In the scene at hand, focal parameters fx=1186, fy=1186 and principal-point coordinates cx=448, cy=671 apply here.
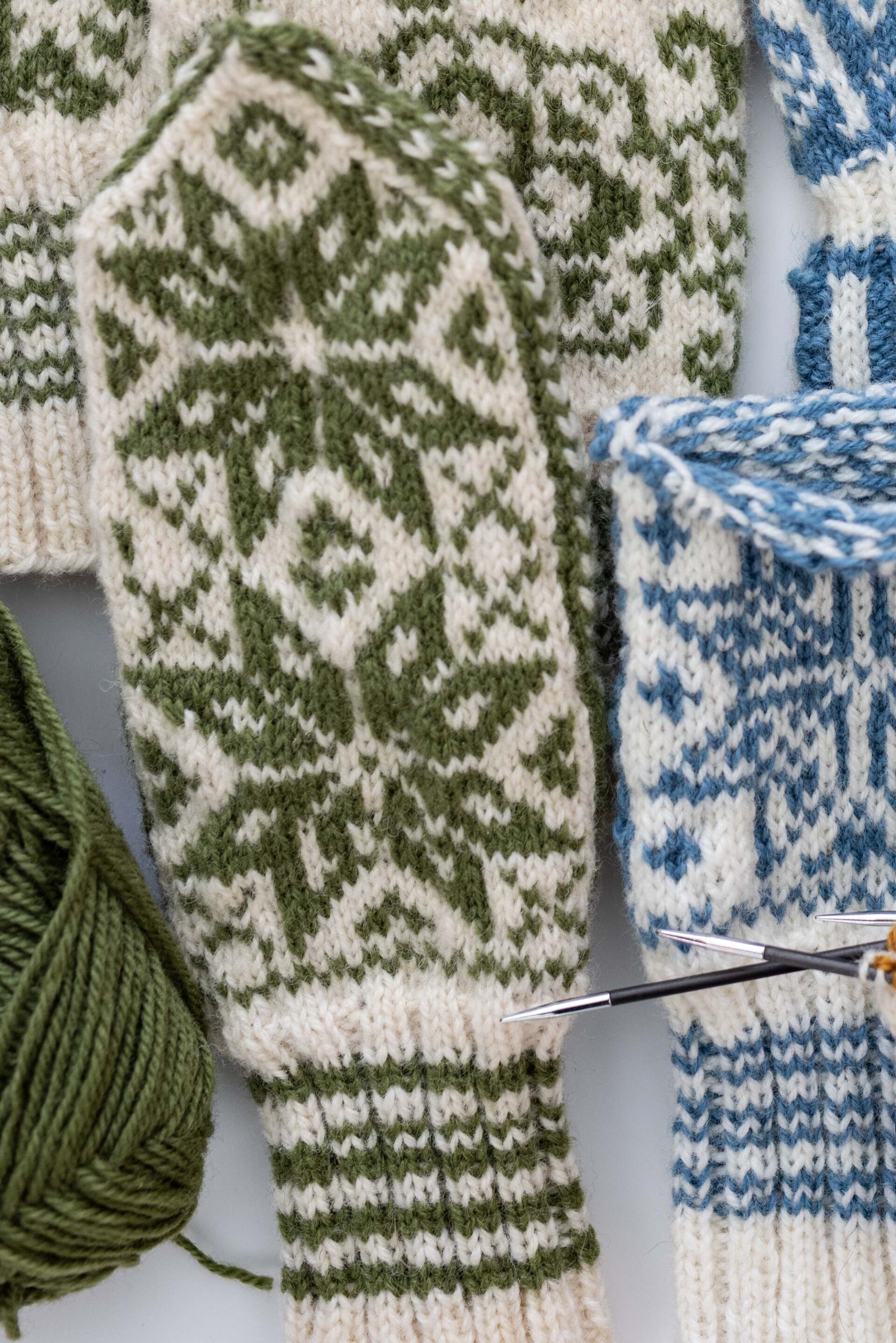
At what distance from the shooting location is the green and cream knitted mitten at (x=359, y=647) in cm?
85

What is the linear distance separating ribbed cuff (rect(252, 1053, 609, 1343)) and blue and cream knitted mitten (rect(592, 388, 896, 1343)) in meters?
0.14

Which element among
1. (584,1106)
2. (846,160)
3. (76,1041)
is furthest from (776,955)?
(846,160)

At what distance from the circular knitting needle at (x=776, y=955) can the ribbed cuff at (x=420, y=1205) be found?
188 millimetres

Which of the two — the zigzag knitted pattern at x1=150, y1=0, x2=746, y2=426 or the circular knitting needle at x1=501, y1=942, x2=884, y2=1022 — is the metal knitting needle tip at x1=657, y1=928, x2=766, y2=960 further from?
the zigzag knitted pattern at x1=150, y1=0, x2=746, y2=426

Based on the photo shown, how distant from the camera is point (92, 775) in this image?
0.94 metres

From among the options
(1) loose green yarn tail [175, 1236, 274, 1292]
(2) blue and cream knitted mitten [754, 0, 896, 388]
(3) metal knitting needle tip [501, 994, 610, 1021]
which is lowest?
(1) loose green yarn tail [175, 1236, 274, 1292]

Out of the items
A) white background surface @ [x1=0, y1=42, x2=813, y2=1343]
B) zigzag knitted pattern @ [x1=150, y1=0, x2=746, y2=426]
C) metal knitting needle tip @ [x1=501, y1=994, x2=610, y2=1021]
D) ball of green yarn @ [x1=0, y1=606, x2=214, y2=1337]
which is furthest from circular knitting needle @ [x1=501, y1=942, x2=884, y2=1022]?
zigzag knitted pattern @ [x1=150, y1=0, x2=746, y2=426]

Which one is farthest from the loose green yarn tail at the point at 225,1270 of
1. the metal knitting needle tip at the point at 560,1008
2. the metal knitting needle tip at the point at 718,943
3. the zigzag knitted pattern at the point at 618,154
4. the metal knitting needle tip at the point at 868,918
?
the zigzag knitted pattern at the point at 618,154

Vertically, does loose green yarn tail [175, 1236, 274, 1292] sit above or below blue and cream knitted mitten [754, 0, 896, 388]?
below

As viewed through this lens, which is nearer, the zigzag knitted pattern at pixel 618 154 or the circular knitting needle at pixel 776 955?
the circular knitting needle at pixel 776 955

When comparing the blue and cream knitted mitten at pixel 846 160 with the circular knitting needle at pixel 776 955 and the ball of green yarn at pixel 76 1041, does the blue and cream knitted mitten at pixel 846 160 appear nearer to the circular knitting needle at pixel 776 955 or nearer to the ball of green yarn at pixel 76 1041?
the circular knitting needle at pixel 776 955

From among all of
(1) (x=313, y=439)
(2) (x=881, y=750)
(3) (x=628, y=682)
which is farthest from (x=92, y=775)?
(2) (x=881, y=750)

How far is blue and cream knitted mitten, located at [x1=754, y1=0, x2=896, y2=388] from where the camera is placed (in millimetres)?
982

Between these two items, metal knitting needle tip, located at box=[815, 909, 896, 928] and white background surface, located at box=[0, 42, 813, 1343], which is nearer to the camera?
metal knitting needle tip, located at box=[815, 909, 896, 928]
